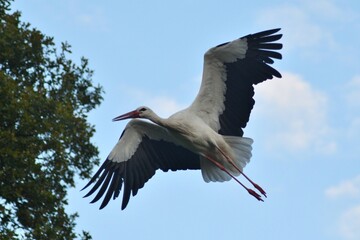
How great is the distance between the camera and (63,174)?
1930 cm

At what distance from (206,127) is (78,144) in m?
3.47

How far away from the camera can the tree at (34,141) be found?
729 inches

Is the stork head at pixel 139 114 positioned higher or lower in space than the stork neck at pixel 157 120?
higher

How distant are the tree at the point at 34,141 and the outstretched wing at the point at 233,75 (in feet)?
8.87

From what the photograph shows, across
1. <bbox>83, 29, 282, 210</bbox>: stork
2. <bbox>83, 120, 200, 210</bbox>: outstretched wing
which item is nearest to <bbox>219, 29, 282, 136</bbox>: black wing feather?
<bbox>83, 29, 282, 210</bbox>: stork

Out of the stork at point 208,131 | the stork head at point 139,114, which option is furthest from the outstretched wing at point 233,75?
the stork head at point 139,114

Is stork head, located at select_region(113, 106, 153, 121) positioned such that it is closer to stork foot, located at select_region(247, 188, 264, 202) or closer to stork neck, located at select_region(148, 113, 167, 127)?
stork neck, located at select_region(148, 113, 167, 127)

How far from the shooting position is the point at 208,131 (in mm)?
16953

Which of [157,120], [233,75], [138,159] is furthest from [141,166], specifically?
[233,75]

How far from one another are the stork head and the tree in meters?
1.77

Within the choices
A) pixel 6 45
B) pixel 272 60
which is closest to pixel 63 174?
pixel 6 45

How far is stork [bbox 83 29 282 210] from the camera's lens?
17016mm

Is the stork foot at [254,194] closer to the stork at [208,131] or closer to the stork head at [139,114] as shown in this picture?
the stork at [208,131]

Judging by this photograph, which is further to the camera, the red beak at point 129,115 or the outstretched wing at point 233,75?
the red beak at point 129,115
